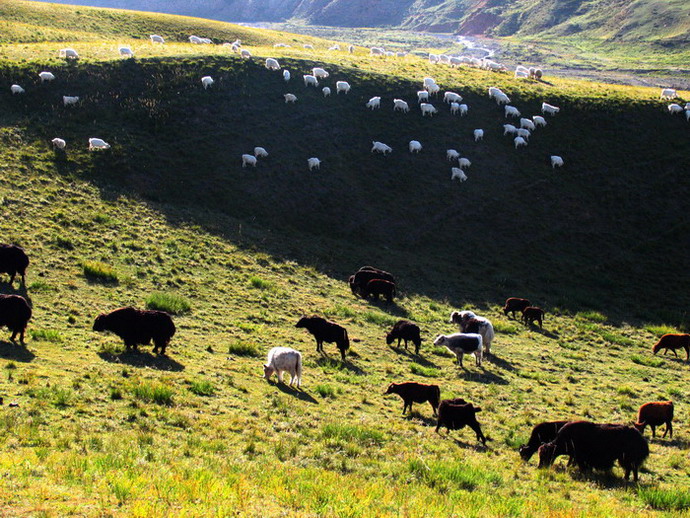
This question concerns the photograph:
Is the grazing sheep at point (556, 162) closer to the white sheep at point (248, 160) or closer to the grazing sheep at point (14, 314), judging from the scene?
Result: the white sheep at point (248, 160)

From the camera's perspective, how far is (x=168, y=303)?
2405cm

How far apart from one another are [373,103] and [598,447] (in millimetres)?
44700

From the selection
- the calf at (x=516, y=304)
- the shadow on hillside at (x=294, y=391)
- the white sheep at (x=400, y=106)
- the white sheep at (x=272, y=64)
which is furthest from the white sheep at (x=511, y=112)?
the shadow on hillside at (x=294, y=391)

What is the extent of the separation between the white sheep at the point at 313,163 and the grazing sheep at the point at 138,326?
29.4 m

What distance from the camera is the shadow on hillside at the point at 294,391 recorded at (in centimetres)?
1673

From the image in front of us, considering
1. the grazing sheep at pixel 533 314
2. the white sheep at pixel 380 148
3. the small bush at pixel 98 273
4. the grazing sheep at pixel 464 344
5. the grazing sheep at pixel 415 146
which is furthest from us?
the grazing sheep at pixel 415 146

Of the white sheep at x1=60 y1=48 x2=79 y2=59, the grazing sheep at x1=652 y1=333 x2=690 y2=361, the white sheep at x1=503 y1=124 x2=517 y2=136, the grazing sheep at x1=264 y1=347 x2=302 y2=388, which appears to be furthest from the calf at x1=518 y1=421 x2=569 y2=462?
the white sheep at x1=60 y1=48 x2=79 y2=59

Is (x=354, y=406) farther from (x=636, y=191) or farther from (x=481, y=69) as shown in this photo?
(x=481, y=69)

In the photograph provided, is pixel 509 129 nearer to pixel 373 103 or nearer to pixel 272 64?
pixel 373 103

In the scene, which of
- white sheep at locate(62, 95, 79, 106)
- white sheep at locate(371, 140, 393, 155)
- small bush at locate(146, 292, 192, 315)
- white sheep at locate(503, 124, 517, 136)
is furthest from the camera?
white sheep at locate(503, 124, 517, 136)

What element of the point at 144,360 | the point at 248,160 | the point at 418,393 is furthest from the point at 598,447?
the point at 248,160

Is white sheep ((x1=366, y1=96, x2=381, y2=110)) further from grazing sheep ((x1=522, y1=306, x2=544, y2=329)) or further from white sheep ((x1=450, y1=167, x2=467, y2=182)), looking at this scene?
grazing sheep ((x1=522, y1=306, x2=544, y2=329))

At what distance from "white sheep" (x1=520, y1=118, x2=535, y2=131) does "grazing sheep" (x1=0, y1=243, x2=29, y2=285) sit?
44070 millimetres

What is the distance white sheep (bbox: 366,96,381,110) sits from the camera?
53.7m
